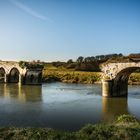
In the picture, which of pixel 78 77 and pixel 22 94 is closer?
pixel 22 94

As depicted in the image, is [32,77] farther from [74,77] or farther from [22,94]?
[22,94]

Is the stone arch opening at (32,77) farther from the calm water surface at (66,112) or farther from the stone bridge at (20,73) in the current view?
the calm water surface at (66,112)

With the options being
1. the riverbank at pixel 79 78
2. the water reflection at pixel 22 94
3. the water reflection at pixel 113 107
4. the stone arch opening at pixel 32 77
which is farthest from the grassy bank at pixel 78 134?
the riverbank at pixel 79 78

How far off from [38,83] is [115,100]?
2296 cm

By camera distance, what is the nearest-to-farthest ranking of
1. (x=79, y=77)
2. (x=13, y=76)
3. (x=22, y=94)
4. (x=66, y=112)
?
(x=66, y=112), (x=22, y=94), (x=13, y=76), (x=79, y=77)

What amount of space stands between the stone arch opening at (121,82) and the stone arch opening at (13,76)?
26.7m

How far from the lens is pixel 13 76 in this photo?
5562 centimetres

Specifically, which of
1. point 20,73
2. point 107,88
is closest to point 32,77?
point 20,73

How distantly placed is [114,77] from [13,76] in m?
28.2

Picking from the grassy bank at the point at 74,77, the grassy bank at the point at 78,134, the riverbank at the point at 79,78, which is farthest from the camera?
the grassy bank at the point at 74,77

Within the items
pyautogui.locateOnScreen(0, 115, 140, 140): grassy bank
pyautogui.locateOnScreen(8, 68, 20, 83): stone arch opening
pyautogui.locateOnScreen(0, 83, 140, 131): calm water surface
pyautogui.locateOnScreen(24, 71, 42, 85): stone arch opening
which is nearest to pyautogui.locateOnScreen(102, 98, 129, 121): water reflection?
pyautogui.locateOnScreen(0, 83, 140, 131): calm water surface

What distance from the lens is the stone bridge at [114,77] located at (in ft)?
101

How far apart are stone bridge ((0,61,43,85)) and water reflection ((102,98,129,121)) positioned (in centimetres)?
2217

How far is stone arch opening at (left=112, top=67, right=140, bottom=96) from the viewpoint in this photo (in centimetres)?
3138
